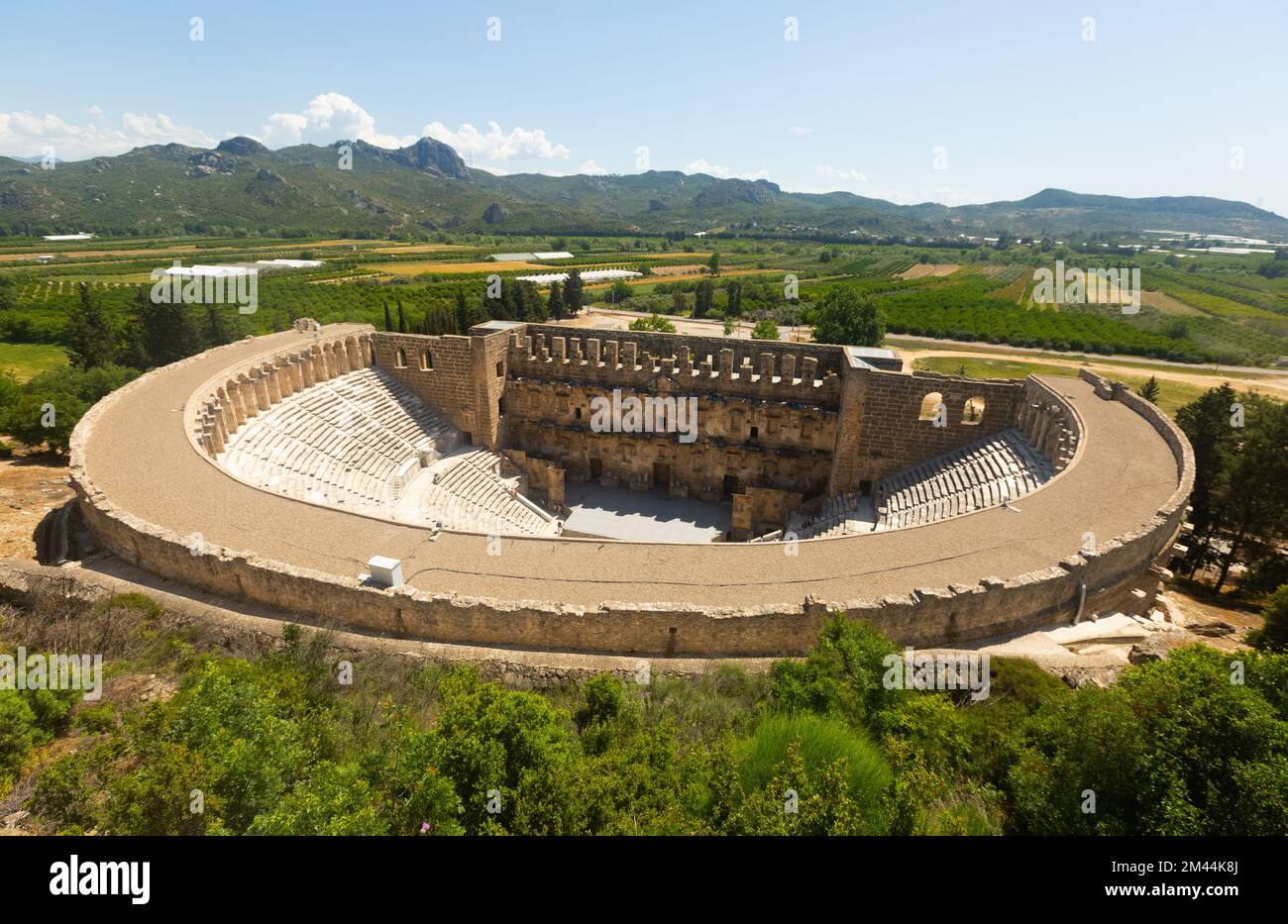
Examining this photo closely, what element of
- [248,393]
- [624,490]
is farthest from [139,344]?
[624,490]

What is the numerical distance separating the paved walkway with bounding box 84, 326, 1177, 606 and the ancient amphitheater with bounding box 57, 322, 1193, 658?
0.23ft

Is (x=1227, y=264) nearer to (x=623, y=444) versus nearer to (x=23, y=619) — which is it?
(x=623, y=444)

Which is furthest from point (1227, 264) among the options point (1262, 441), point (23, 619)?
point (23, 619)

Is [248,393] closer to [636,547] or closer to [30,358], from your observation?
[636,547]

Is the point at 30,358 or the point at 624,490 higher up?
the point at 30,358

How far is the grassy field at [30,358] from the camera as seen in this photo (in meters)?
45.9

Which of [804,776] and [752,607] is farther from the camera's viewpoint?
[752,607]

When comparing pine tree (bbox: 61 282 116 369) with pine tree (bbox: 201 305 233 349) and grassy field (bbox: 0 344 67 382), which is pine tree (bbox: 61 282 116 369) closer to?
pine tree (bbox: 201 305 233 349)

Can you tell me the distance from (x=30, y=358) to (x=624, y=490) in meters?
54.2

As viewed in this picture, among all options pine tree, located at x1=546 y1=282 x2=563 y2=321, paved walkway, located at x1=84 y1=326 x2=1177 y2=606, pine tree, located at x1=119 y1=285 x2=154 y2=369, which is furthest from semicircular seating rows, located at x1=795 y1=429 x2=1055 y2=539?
pine tree, located at x1=546 y1=282 x2=563 y2=321

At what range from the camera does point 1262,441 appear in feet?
65.0

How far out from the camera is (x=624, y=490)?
29516mm
